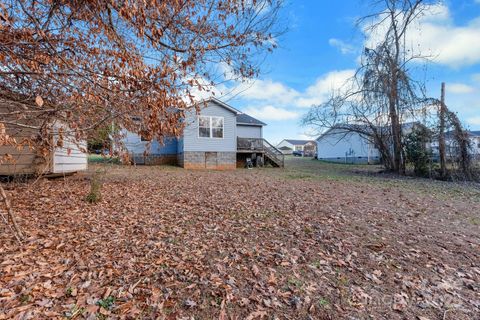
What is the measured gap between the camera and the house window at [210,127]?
1722cm

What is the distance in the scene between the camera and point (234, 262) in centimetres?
Answer: 330

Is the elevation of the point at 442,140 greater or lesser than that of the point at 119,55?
lesser

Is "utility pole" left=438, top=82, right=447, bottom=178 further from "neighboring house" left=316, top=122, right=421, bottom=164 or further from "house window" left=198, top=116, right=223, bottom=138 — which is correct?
"house window" left=198, top=116, right=223, bottom=138

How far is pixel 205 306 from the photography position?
248cm

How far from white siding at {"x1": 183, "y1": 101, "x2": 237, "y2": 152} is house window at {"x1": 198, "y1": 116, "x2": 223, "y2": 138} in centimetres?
21

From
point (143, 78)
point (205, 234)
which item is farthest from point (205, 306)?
point (143, 78)

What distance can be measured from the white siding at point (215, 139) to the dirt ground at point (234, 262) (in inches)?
437

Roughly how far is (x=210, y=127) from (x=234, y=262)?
1465cm


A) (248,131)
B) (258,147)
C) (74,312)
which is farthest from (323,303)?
(248,131)

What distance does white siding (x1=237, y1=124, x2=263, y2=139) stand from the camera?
22377 millimetres

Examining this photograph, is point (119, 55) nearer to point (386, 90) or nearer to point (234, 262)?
point (234, 262)

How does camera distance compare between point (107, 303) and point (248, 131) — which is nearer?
point (107, 303)

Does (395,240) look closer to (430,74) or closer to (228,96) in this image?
(228,96)

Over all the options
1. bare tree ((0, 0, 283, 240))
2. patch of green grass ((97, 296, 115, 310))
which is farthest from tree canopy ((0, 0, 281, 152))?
patch of green grass ((97, 296, 115, 310))
